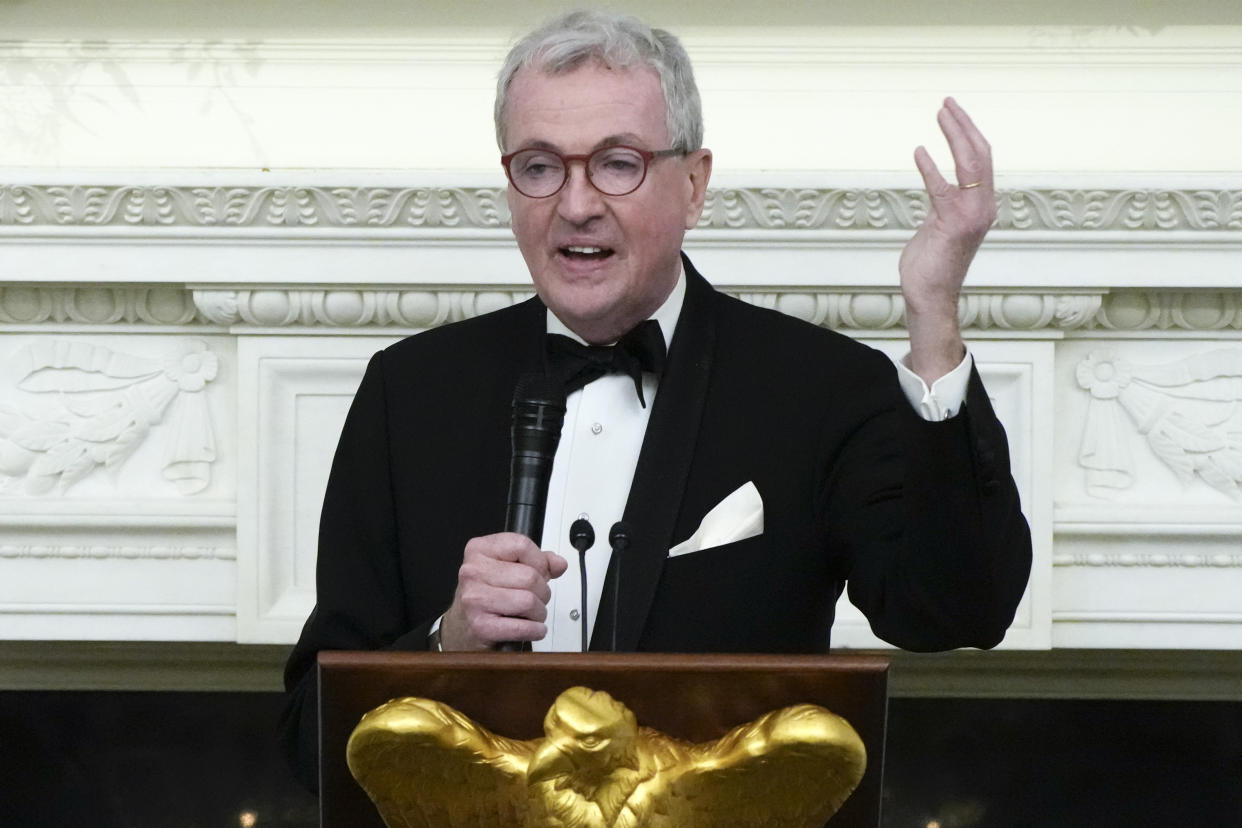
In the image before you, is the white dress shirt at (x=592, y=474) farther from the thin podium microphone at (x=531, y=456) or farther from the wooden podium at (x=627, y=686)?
the wooden podium at (x=627, y=686)

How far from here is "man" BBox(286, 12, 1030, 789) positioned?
4.58 ft

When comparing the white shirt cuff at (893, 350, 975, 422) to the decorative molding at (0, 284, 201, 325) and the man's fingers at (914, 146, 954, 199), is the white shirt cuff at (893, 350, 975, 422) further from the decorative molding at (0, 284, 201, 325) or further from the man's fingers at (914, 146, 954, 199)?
the decorative molding at (0, 284, 201, 325)

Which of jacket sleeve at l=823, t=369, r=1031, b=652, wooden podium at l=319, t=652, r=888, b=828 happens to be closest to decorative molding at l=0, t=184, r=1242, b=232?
jacket sleeve at l=823, t=369, r=1031, b=652

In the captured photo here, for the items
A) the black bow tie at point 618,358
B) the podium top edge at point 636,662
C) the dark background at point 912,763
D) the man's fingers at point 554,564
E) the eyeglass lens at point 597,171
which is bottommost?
the dark background at point 912,763

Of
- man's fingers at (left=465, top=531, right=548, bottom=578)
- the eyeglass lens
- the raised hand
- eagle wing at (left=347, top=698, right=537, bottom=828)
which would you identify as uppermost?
the eyeglass lens

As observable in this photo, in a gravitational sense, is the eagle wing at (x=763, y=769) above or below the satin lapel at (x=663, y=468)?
below

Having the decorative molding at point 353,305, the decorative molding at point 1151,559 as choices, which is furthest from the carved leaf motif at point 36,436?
the decorative molding at point 1151,559

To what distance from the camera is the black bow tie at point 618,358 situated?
59.0 inches

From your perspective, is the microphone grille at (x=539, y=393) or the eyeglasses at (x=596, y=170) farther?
the eyeglasses at (x=596, y=170)

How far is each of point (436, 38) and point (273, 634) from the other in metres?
0.93

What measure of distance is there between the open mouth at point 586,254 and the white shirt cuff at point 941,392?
0.35 metres

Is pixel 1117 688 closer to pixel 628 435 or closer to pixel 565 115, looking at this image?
pixel 628 435

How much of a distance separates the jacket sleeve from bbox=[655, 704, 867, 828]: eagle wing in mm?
350

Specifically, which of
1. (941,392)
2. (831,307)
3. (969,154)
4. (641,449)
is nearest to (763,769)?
Answer: (941,392)
